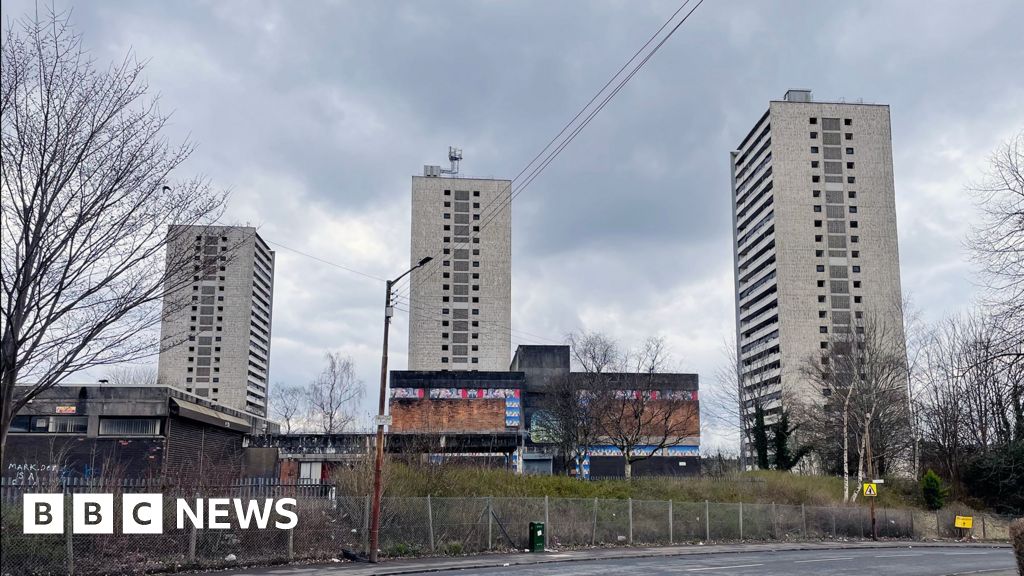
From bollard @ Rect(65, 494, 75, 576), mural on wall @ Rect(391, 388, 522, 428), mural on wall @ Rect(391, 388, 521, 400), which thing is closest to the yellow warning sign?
bollard @ Rect(65, 494, 75, 576)

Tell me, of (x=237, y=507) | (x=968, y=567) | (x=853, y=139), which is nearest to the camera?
(x=237, y=507)

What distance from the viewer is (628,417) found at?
7150cm

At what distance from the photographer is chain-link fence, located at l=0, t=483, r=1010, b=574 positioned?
18.5 meters

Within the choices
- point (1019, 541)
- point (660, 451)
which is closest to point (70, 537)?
point (1019, 541)

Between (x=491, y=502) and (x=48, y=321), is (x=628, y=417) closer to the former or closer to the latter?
(x=491, y=502)

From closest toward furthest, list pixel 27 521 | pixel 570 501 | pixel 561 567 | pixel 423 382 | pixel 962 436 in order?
pixel 27 521
pixel 561 567
pixel 570 501
pixel 962 436
pixel 423 382

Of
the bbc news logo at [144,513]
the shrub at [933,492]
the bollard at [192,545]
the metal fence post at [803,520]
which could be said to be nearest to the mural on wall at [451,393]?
the shrub at [933,492]

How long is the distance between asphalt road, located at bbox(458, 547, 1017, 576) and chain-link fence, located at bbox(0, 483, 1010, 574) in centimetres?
403

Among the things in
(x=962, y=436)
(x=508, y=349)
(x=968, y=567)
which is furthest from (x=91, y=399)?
(x=508, y=349)

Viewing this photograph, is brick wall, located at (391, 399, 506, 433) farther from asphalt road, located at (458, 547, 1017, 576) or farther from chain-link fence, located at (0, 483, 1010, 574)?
asphalt road, located at (458, 547, 1017, 576)

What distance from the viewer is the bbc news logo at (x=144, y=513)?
59.7ft

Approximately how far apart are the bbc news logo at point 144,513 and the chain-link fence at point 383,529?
0.37ft

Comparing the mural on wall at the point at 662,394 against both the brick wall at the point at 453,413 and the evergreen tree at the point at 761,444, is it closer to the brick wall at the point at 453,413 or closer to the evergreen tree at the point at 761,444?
the evergreen tree at the point at 761,444

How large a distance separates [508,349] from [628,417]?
64.9 m
